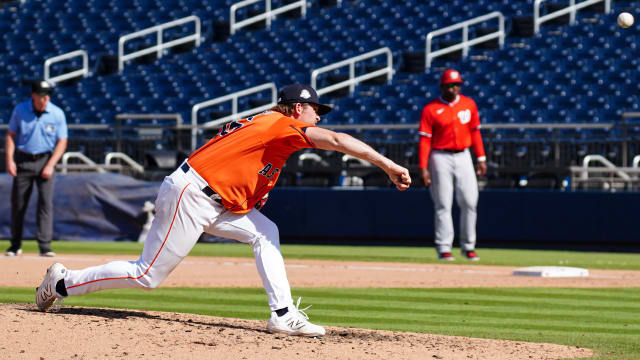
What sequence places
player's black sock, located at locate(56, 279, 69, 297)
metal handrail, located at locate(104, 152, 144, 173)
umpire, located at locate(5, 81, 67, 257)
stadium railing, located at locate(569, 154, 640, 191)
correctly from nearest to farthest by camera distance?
player's black sock, located at locate(56, 279, 69, 297) → umpire, located at locate(5, 81, 67, 257) → stadium railing, located at locate(569, 154, 640, 191) → metal handrail, located at locate(104, 152, 144, 173)

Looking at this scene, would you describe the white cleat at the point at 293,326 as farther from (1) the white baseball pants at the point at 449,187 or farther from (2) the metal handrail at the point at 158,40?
(2) the metal handrail at the point at 158,40

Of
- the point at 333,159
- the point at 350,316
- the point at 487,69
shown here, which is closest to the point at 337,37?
the point at 487,69

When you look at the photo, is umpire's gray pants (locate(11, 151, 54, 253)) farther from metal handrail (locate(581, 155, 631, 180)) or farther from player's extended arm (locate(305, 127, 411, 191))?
metal handrail (locate(581, 155, 631, 180))

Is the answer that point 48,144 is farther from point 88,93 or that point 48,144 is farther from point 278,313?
point 88,93

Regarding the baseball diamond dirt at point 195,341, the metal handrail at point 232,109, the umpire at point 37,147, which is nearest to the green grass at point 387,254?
the umpire at point 37,147

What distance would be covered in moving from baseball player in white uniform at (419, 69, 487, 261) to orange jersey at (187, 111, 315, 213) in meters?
6.36

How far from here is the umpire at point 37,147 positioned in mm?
11398

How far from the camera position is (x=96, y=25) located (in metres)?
27.9

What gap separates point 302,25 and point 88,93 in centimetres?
551

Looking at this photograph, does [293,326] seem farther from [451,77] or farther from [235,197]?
[451,77]

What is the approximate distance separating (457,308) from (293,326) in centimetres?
236

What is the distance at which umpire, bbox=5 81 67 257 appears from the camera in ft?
37.4

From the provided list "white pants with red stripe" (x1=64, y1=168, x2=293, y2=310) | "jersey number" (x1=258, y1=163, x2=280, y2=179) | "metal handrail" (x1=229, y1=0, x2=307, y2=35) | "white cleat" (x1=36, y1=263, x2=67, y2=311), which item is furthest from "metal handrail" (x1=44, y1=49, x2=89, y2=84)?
"jersey number" (x1=258, y1=163, x2=280, y2=179)

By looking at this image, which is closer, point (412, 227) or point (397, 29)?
point (412, 227)
